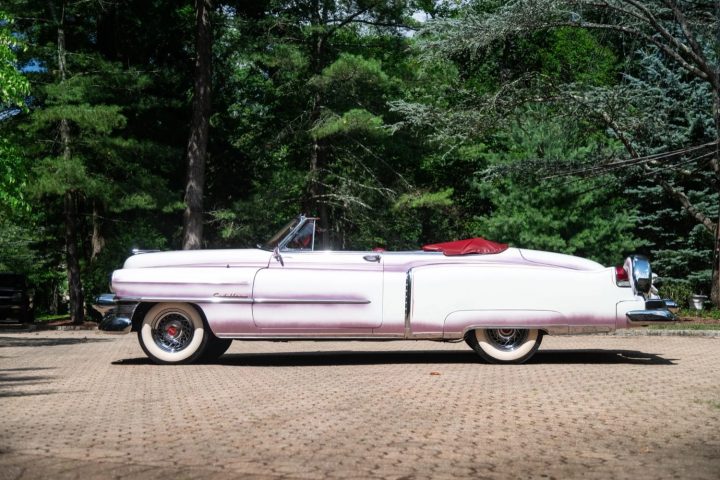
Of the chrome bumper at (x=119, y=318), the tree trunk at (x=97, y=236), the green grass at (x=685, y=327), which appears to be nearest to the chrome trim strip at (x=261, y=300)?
the chrome bumper at (x=119, y=318)

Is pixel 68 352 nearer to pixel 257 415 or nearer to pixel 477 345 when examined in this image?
pixel 477 345

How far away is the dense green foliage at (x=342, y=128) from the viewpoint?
25891 mm

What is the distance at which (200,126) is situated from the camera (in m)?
27.3

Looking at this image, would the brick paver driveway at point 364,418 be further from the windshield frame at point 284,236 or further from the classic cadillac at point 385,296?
the windshield frame at point 284,236

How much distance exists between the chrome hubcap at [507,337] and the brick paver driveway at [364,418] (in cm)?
42

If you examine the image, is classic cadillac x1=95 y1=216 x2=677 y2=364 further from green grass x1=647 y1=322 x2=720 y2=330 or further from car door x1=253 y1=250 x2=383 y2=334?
green grass x1=647 y1=322 x2=720 y2=330

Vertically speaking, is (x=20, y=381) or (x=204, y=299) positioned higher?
(x=204, y=299)

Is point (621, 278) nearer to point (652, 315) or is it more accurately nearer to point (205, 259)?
point (652, 315)

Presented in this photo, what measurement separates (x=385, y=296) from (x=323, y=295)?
70 cm

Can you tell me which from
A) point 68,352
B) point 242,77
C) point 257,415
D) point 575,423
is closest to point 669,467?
point 575,423

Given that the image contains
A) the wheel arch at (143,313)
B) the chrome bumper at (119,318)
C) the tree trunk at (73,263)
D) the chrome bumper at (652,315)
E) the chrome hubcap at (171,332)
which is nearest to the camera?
the chrome bumper at (652,315)

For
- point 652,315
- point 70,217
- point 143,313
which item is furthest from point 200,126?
point 652,315

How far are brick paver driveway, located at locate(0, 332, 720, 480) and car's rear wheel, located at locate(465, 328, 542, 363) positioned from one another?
312mm

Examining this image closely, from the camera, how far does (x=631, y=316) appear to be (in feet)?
35.6
